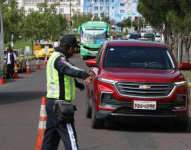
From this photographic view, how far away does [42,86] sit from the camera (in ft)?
75.2

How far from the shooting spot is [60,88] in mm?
7035

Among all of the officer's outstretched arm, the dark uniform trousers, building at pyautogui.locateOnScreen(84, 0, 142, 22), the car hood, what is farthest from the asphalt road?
building at pyautogui.locateOnScreen(84, 0, 142, 22)

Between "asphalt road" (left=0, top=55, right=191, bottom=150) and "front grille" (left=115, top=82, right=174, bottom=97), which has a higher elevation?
"front grille" (left=115, top=82, right=174, bottom=97)

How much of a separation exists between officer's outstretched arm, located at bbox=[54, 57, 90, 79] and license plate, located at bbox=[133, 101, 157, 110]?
13.1ft

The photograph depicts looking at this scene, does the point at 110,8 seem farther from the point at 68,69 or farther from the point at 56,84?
the point at 68,69

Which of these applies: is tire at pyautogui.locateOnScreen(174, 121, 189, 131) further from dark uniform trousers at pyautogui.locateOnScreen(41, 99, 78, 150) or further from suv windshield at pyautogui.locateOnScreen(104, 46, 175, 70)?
dark uniform trousers at pyautogui.locateOnScreen(41, 99, 78, 150)

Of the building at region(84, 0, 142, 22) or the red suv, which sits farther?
the building at region(84, 0, 142, 22)

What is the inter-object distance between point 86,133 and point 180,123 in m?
1.95

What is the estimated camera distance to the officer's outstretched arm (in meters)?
6.78

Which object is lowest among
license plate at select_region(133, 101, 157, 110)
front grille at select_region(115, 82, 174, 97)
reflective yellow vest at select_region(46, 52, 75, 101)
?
license plate at select_region(133, 101, 157, 110)

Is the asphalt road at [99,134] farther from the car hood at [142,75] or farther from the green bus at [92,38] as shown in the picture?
the green bus at [92,38]

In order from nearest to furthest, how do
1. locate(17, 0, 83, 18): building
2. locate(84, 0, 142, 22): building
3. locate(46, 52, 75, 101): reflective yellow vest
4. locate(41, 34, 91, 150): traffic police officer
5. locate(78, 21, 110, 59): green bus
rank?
locate(41, 34, 91, 150): traffic police officer
locate(46, 52, 75, 101): reflective yellow vest
locate(78, 21, 110, 59): green bus
locate(84, 0, 142, 22): building
locate(17, 0, 83, 18): building

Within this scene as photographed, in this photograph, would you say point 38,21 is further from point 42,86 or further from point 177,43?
point 42,86

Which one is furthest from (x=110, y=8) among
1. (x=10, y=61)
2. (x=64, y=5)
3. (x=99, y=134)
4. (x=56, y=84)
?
(x=56, y=84)
